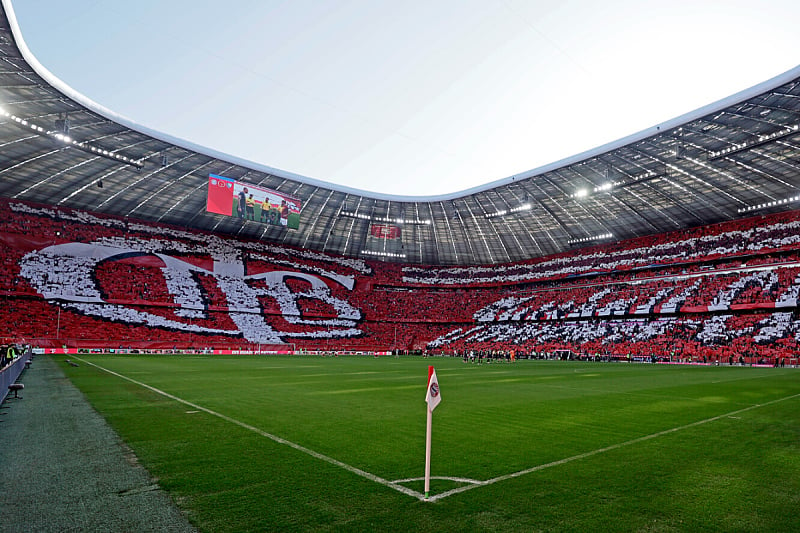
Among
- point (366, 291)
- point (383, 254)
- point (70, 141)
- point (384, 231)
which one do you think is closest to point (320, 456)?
point (70, 141)

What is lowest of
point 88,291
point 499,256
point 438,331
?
point 438,331

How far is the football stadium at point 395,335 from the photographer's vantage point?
5512mm

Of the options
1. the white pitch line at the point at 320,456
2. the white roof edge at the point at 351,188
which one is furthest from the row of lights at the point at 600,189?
the white pitch line at the point at 320,456

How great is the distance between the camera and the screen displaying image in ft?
138

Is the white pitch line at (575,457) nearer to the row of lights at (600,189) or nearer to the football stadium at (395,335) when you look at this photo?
the football stadium at (395,335)

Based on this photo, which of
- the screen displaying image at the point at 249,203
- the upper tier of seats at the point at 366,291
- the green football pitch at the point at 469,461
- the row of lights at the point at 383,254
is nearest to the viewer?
the green football pitch at the point at 469,461

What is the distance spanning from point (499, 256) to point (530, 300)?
10565 millimetres

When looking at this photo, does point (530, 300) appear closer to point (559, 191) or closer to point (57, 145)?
point (559, 191)

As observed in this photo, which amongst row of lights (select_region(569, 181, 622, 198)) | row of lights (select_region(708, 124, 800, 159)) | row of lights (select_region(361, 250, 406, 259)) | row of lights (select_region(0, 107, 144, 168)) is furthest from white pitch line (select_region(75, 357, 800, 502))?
row of lights (select_region(361, 250, 406, 259))

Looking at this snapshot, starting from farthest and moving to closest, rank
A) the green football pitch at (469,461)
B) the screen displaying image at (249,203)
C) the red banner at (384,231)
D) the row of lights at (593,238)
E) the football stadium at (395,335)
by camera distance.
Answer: the row of lights at (593,238) → the red banner at (384,231) → the screen displaying image at (249,203) → the football stadium at (395,335) → the green football pitch at (469,461)

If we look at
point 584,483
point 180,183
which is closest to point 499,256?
point 180,183

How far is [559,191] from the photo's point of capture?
5147 cm

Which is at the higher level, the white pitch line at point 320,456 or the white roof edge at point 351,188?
the white roof edge at point 351,188

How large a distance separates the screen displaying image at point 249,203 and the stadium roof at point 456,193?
291 cm
